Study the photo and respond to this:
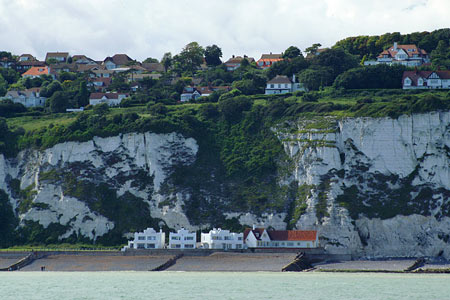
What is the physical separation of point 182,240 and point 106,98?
42697 mm

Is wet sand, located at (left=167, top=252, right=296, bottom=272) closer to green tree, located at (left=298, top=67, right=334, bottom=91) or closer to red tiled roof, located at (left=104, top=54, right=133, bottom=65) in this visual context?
green tree, located at (left=298, top=67, right=334, bottom=91)

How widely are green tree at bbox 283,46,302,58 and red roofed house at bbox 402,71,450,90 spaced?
30573 mm

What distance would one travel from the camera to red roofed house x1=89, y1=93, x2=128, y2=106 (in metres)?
130

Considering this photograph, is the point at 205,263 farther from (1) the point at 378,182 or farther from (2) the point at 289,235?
(1) the point at 378,182

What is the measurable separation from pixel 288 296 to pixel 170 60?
326 ft

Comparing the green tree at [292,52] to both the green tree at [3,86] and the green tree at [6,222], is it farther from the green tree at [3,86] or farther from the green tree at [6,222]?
the green tree at [6,222]

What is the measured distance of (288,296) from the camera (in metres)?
63.9

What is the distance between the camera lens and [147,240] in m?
92.7

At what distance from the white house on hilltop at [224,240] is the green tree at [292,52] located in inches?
2437

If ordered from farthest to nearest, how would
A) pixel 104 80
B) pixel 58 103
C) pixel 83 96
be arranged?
1. pixel 104 80
2. pixel 83 96
3. pixel 58 103

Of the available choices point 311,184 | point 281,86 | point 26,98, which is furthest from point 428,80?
point 26,98

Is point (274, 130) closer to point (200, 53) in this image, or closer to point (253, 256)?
point (253, 256)

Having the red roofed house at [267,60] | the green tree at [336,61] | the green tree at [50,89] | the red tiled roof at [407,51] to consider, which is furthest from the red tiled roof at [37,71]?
the red tiled roof at [407,51]

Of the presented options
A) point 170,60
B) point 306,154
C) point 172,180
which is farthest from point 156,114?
point 170,60
